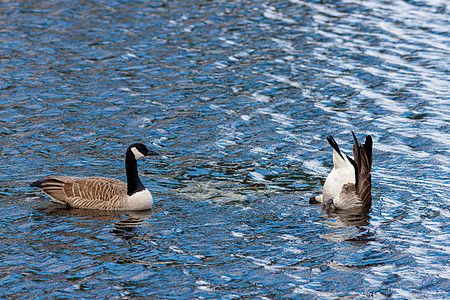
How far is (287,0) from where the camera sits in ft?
102

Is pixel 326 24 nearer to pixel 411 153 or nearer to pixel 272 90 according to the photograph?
pixel 272 90

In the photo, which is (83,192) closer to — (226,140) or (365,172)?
(226,140)

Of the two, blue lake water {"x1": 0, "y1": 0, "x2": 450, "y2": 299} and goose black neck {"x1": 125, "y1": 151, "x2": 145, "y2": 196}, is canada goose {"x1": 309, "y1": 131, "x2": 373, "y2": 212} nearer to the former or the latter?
blue lake water {"x1": 0, "y1": 0, "x2": 450, "y2": 299}

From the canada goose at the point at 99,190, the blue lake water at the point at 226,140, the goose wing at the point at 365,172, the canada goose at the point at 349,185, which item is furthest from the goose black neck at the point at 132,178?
the goose wing at the point at 365,172

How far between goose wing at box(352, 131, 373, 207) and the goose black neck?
4.23 m

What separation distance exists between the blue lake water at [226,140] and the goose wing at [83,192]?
26 centimetres

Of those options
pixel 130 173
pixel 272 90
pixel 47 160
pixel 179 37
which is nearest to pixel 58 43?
pixel 179 37

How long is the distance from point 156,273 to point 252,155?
6.10 metres

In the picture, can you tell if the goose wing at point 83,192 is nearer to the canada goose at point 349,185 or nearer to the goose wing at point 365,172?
the canada goose at point 349,185

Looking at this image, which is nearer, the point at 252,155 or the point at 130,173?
the point at 130,173

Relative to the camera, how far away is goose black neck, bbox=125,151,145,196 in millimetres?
13336

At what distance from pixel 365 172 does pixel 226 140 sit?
15.0ft

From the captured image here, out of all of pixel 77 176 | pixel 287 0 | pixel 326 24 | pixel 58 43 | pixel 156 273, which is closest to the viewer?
pixel 156 273

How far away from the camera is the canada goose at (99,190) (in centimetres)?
1336
